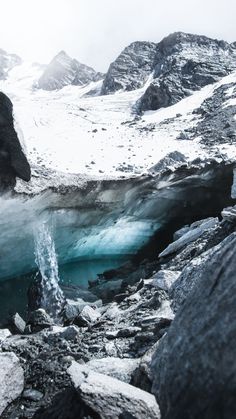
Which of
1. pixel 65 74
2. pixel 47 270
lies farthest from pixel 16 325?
pixel 65 74

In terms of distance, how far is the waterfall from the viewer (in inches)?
408

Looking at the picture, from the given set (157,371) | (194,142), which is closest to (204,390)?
(157,371)

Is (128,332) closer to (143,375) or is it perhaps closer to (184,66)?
A: (143,375)

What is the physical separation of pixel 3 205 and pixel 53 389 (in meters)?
7.08

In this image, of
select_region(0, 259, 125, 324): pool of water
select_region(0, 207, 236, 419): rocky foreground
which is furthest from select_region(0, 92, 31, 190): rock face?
select_region(0, 207, 236, 419): rocky foreground

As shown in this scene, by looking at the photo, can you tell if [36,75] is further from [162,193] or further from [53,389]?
[53,389]

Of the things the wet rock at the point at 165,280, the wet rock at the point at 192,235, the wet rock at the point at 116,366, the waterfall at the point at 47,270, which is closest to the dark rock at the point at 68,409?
the wet rock at the point at 116,366

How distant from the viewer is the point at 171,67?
36844mm

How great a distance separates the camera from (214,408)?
99.8 inches

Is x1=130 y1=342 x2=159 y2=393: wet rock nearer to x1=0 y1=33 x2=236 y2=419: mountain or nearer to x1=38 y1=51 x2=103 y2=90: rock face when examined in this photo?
x1=0 y1=33 x2=236 y2=419: mountain

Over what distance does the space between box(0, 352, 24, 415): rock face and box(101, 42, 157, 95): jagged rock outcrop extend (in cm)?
4179

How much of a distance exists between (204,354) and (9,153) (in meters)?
8.23

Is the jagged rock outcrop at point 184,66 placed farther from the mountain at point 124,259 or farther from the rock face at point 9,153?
the rock face at point 9,153

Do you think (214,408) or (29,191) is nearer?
(214,408)
